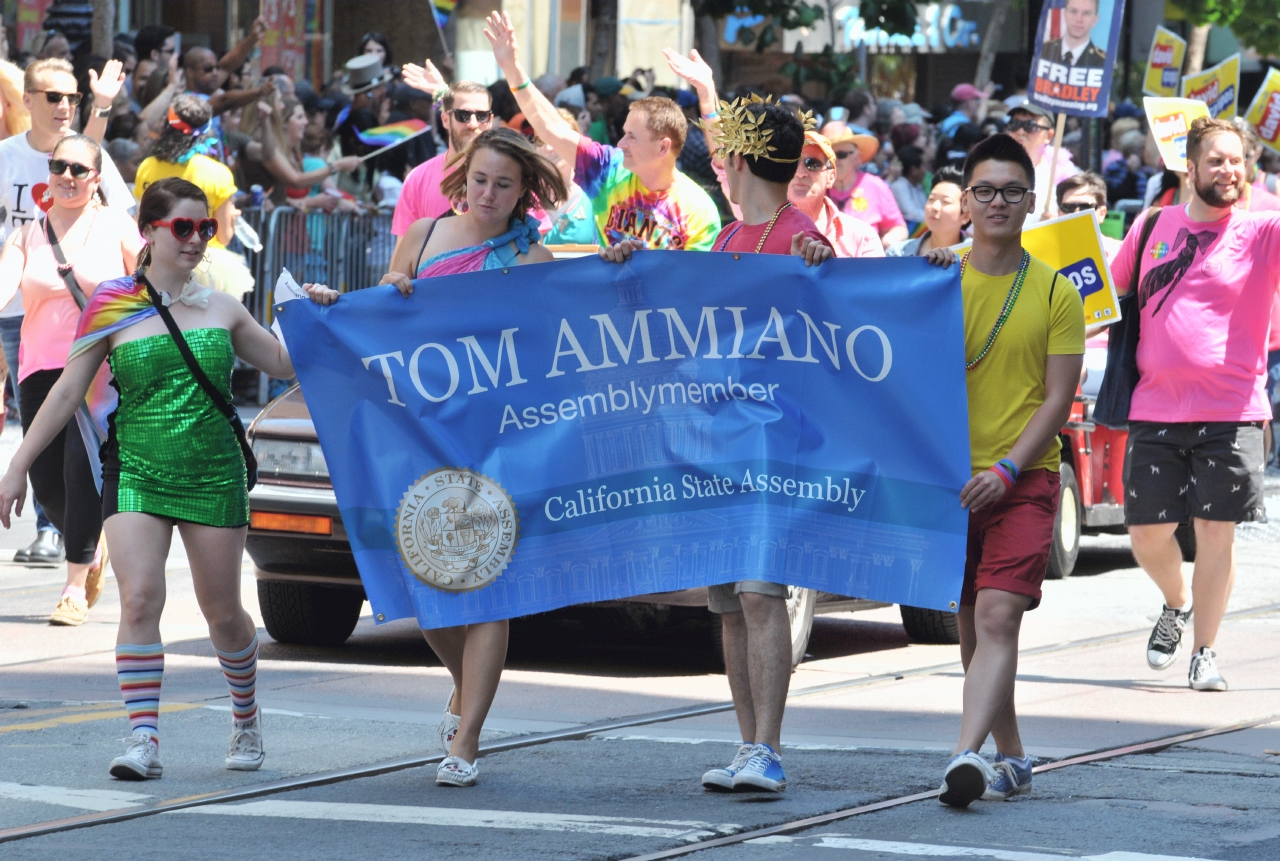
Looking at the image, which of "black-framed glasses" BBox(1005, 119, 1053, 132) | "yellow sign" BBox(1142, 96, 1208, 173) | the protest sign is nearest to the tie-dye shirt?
"yellow sign" BBox(1142, 96, 1208, 173)

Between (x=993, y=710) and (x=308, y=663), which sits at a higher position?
(x=993, y=710)

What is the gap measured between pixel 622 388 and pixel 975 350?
1048mm

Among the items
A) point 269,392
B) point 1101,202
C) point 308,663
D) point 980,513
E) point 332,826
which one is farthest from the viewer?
point 269,392

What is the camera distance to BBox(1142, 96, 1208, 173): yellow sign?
11164 mm

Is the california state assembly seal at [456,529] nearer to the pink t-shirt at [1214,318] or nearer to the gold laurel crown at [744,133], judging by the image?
the gold laurel crown at [744,133]

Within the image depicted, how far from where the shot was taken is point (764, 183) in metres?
6.25

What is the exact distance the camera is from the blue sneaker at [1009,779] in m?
5.89

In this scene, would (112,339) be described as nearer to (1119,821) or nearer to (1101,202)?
(1119,821)

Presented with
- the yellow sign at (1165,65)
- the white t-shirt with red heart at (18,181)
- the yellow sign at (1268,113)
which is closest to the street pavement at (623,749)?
the white t-shirt with red heart at (18,181)

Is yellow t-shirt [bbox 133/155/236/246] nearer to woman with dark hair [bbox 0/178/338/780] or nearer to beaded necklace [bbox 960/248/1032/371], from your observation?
woman with dark hair [bbox 0/178/338/780]

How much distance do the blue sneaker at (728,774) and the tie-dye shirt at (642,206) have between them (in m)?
2.98

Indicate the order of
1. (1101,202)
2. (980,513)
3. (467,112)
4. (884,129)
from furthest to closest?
(884,129) < (1101,202) < (467,112) < (980,513)

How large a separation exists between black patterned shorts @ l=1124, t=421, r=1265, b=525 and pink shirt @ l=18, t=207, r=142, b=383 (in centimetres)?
453

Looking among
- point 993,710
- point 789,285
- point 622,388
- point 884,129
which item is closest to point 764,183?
point 789,285
